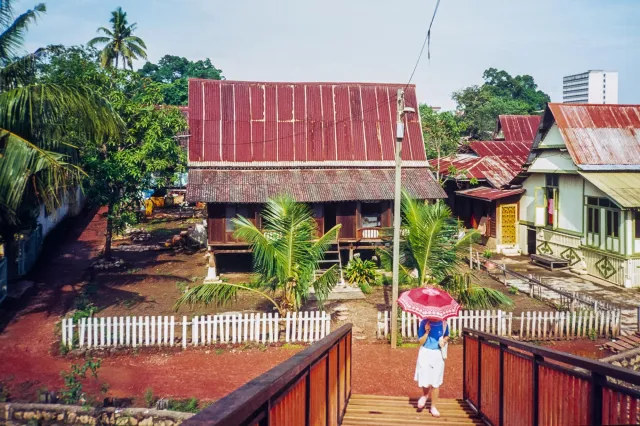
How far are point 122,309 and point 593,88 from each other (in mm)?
105765

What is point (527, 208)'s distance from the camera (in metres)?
25.2

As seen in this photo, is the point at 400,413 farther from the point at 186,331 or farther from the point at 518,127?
the point at 518,127

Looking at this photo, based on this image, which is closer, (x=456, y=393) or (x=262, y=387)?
(x=262, y=387)

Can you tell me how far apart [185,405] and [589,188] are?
17385 mm

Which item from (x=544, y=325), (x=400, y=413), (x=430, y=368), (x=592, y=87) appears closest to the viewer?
(x=400, y=413)

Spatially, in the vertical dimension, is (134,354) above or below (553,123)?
below

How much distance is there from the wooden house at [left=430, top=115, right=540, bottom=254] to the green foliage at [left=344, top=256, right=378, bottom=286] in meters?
6.35

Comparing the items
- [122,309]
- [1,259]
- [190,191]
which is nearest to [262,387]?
[122,309]

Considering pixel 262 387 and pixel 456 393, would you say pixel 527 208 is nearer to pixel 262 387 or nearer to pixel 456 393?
pixel 456 393

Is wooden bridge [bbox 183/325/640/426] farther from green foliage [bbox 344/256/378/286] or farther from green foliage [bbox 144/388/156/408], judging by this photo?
green foliage [bbox 344/256/378/286]

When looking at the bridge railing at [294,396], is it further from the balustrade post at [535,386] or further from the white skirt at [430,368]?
the balustrade post at [535,386]

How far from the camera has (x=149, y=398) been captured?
9.87 m

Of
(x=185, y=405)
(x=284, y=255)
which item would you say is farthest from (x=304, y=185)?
(x=185, y=405)

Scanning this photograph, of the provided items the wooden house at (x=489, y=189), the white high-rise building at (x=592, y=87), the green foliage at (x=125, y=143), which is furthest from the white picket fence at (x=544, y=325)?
the white high-rise building at (x=592, y=87)
